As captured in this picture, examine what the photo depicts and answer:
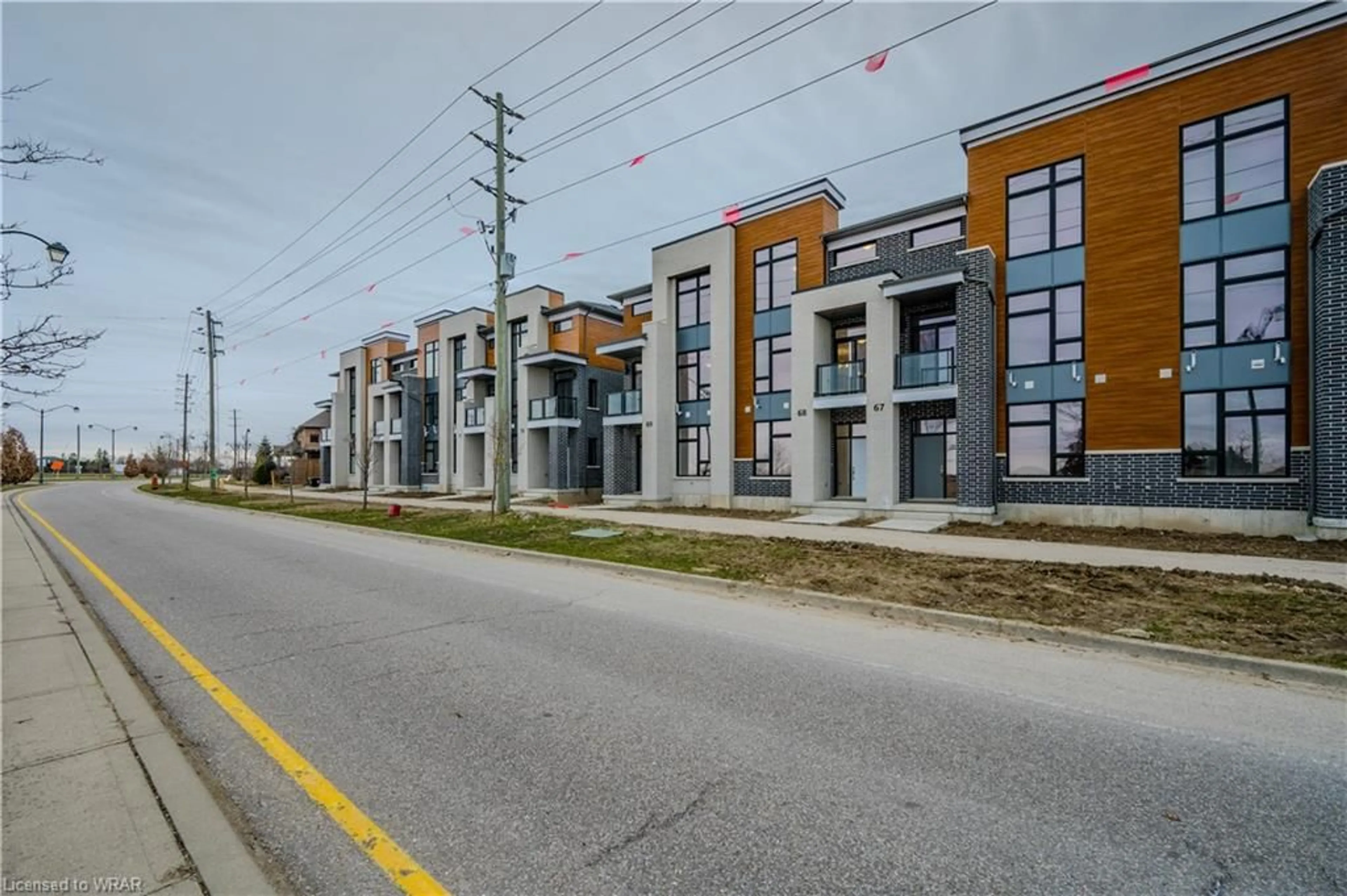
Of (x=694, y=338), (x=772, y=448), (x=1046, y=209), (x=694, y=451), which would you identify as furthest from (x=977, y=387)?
(x=694, y=338)

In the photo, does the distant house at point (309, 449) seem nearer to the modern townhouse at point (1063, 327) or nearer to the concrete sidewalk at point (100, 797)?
the modern townhouse at point (1063, 327)

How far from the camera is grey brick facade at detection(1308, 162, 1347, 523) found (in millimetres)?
12266

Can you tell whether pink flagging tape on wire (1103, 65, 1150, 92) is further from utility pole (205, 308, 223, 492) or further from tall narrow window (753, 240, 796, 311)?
utility pole (205, 308, 223, 492)

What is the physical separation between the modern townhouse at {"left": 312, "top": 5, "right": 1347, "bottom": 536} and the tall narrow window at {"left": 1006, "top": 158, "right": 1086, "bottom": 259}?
0.05m

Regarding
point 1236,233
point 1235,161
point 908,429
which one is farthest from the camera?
point 908,429

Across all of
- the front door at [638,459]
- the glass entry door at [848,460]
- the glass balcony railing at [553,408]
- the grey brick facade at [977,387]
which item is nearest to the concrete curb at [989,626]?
the grey brick facade at [977,387]

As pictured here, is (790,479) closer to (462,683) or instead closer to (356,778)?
(462,683)

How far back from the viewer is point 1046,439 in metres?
16.6

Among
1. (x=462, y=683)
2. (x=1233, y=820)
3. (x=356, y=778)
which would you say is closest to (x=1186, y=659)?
(x=1233, y=820)

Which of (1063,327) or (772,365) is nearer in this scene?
(1063,327)

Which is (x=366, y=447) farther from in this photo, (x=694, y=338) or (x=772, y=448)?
(x=772, y=448)

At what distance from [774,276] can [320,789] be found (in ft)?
70.5

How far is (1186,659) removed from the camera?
557 cm

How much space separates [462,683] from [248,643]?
2879 mm
